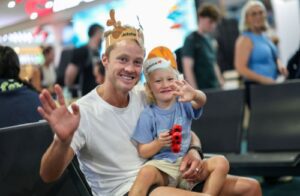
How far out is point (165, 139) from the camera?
2080mm

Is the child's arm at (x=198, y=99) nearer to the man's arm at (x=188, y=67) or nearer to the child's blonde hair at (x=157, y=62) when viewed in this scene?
the child's blonde hair at (x=157, y=62)

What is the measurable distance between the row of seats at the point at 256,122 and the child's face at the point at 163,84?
1.89 meters

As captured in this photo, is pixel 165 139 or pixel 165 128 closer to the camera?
pixel 165 139

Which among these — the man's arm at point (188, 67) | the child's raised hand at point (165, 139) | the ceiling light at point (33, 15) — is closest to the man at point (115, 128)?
the child's raised hand at point (165, 139)

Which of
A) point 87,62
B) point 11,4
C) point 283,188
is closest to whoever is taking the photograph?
point 11,4

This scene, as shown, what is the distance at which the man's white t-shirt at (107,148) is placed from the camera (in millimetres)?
2059

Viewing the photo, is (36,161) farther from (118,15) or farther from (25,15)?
(25,15)

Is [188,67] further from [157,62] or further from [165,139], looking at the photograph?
[165,139]

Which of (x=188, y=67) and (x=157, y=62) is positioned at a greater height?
(x=157, y=62)

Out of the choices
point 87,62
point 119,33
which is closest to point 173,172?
point 119,33

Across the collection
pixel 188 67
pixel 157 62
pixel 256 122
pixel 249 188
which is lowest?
pixel 256 122

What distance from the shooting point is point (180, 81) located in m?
2.16

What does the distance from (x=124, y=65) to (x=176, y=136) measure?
371mm

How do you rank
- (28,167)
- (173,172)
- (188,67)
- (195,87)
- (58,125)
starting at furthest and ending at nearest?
(195,87) < (188,67) < (28,167) < (173,172) < (58,125)
